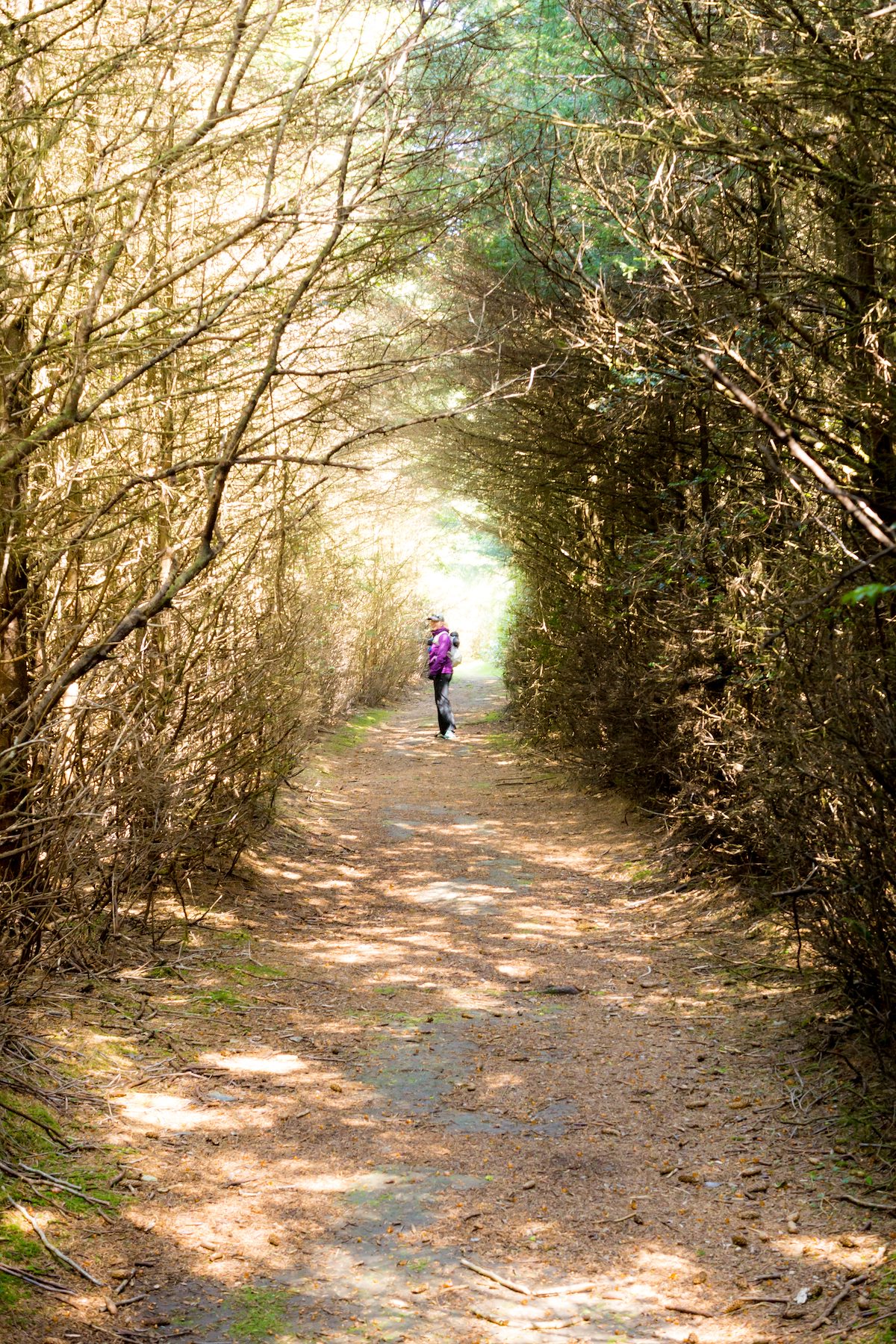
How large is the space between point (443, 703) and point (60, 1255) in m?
14.8

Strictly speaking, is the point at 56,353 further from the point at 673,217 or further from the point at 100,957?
the point at 100,957

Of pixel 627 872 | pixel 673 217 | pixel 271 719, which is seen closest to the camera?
pixel 673 217

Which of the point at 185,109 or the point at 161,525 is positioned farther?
the point at 161,525

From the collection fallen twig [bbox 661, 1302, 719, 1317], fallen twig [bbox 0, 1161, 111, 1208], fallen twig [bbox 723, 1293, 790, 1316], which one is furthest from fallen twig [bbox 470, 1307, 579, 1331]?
fallen twig [bbox 0, 1161, 111, 1208]

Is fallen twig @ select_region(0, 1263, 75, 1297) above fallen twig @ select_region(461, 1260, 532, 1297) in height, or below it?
above

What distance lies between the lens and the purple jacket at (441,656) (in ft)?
58.6

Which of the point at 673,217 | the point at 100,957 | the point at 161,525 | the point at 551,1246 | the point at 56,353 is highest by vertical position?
the point at 673,217

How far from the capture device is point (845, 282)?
468cm

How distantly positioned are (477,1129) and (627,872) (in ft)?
15.7

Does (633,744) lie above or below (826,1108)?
above

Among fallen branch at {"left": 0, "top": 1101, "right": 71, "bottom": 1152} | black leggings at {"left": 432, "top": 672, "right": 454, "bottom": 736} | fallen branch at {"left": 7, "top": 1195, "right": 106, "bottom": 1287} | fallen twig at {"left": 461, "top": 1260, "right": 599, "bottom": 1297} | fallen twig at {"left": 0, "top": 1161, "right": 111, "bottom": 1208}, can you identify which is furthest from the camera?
black leggings at {"left": 432, "top": 672, "right": 454, "bottom": 736}

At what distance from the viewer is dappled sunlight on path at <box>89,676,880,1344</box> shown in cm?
366

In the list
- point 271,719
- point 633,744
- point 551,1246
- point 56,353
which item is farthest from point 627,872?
point 56,353

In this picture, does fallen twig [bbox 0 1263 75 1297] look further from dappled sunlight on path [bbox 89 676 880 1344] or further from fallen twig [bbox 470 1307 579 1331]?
fallen twig [bbox 470 1307 579 1331]
